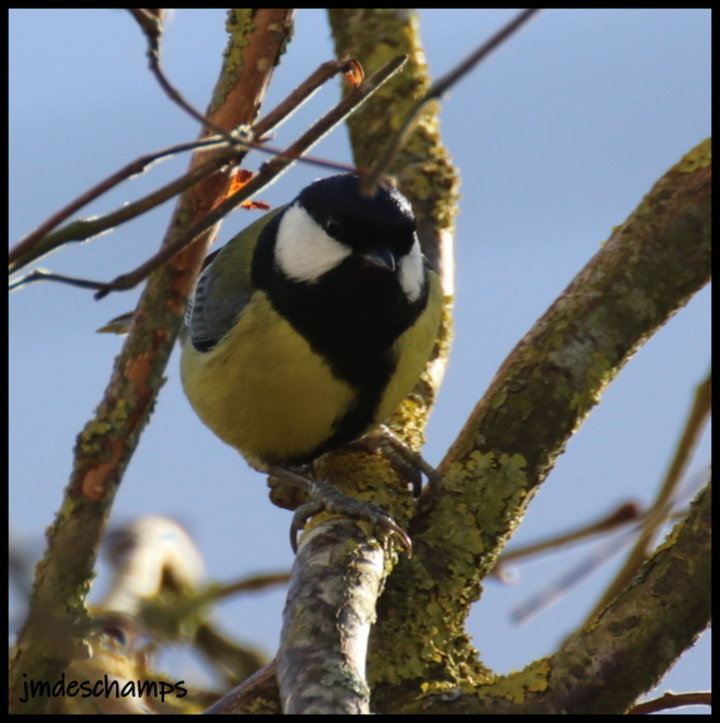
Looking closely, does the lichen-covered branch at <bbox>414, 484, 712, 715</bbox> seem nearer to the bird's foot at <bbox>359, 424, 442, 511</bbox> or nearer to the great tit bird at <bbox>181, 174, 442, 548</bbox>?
the bird's foot at <bbox>359, 424, 442, 511</bbox>

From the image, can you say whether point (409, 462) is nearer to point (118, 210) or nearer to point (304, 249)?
point (304, 249)

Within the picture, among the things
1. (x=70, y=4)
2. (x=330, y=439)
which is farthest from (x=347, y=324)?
(x=70, y=4)

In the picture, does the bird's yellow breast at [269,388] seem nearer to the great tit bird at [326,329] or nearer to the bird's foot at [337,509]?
the great tit bird at [326,329]

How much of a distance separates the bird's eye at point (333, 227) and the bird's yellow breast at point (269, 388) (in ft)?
0.76

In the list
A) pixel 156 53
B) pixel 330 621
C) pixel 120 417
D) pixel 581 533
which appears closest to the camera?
pixel 156 53

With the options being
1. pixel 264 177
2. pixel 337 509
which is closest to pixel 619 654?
pixel 337 509

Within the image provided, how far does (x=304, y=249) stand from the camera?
2344mm

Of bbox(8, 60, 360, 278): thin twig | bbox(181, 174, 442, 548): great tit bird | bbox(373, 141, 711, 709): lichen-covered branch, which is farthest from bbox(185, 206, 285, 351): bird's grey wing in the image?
bbox(8, 60, 360, 278): thin twig

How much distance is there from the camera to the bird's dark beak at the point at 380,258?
2.20 m

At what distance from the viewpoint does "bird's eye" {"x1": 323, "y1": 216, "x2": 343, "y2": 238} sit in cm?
226

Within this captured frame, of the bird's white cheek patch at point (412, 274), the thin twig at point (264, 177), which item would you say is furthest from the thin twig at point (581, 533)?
the thin twig at point (264, 177)

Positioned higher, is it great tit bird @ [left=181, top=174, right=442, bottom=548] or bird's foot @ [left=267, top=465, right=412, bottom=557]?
great tit bird @ [left=181, top=174, right=442, bottom=548]

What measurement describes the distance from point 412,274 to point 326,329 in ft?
0.82

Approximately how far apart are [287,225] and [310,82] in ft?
3.40
